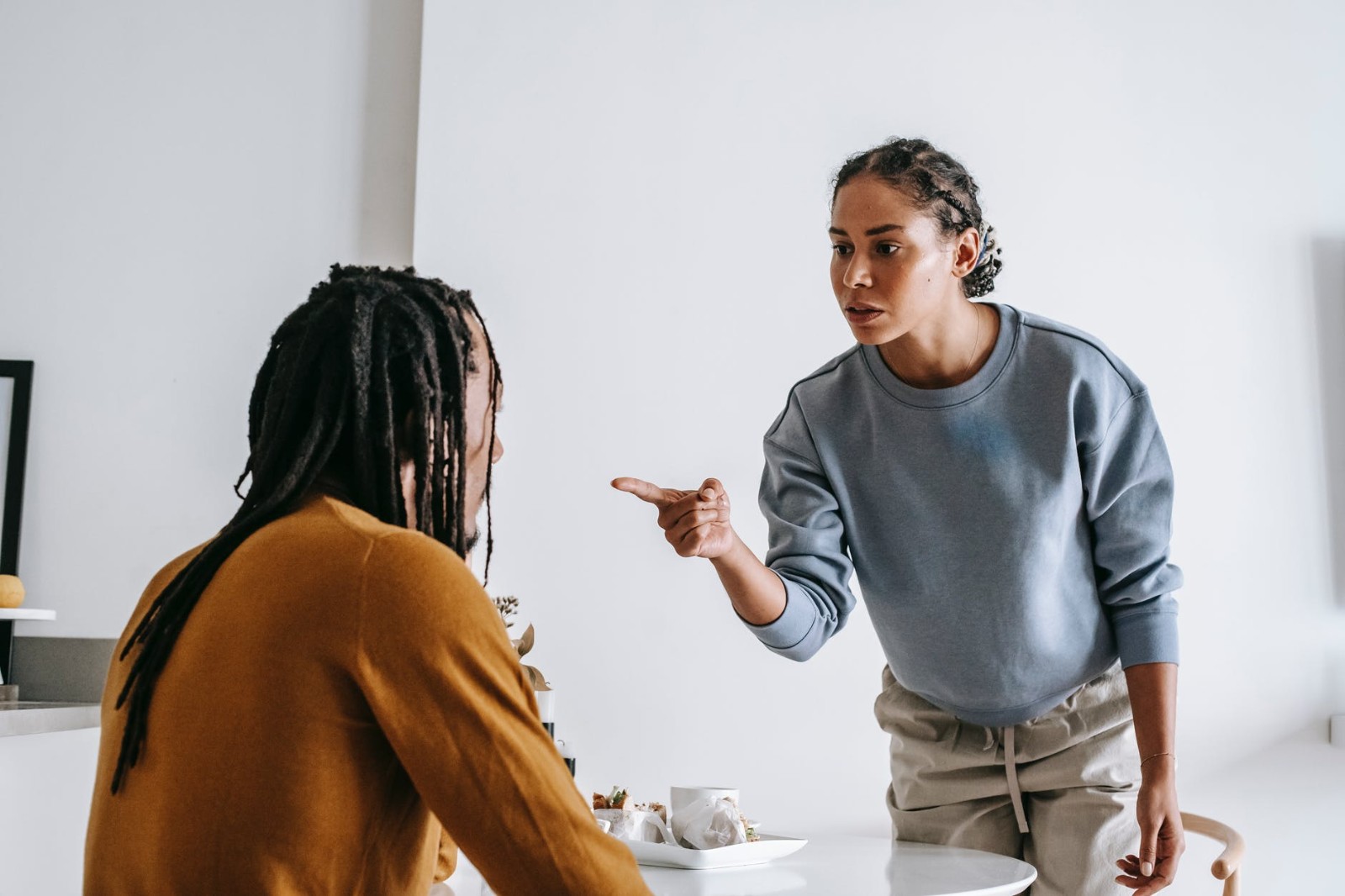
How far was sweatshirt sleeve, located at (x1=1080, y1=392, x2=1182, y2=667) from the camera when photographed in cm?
146

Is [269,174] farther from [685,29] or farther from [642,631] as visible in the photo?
[642,631]

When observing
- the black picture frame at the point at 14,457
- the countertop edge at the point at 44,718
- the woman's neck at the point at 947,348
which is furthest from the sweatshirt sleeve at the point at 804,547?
the black picture frame at the point at 14,457

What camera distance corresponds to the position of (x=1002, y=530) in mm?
1458

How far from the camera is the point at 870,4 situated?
2564mm

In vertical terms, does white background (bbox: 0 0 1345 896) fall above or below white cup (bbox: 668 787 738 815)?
above

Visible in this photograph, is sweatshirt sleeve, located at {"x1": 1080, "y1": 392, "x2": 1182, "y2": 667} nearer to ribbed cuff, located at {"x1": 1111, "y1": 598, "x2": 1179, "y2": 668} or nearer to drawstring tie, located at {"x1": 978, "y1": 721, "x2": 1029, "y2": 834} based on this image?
ribbed cuff, located at {"x1": 1111, "y1": 598, "x2": 1179, "y2": 668}

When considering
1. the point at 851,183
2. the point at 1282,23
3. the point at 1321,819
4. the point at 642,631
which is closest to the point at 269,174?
the point at 642,631

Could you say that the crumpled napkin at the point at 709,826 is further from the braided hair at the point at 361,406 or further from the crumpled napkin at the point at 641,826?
the braided hair at the point at 361,406

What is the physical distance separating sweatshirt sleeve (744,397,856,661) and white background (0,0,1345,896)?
81cm

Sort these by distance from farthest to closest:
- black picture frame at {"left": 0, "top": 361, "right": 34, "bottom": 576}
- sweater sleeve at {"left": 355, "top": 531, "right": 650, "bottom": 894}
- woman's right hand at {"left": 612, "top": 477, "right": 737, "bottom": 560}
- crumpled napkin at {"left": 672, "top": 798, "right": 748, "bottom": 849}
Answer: black picture frame at {"left": 0, "top": 361, "right": 34, "bottom": 576} < woman's right hand at {"left": 612, "top": 477, "right": 737, "bottom": 560} < crumpled napkin at {"left": 672, "top": 798, "right": 748, "bottom": 849} < sweater sleeve at {"left": 355, "top": 531, "right": 650, "bottom": 894}

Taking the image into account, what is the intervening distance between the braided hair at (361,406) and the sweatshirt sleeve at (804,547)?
732mm

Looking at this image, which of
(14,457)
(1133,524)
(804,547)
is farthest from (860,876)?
(14,457)

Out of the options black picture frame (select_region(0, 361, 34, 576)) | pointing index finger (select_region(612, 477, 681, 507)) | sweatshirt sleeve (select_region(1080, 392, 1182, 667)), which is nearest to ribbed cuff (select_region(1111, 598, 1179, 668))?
sweatshirt sleeve (select_region(1080, 392, 1182, 667))

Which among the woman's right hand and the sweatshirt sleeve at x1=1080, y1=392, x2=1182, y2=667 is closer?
the woman's right hand
